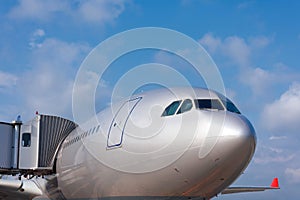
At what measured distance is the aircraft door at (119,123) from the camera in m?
13.7

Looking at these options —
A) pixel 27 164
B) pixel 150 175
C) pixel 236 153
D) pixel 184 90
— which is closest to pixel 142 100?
pixel 184 90

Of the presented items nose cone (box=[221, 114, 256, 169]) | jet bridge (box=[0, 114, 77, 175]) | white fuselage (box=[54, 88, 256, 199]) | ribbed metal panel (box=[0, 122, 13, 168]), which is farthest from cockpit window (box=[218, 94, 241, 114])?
ribbed metal panel (box=[0, 122, 13, 168])

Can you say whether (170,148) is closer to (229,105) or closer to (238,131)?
(238,131)

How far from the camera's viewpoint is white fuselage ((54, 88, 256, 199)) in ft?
37.1

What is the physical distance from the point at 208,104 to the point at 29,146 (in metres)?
12.0

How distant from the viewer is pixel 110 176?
14.4m

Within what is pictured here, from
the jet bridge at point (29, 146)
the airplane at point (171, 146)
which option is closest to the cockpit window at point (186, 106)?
the airplane at point (171, 146)

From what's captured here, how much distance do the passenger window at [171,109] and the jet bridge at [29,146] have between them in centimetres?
1064

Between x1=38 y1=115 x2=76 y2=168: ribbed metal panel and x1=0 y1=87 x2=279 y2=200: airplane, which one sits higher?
x1=38 y1=115 x2=76 y2=168: ribbed metal panel

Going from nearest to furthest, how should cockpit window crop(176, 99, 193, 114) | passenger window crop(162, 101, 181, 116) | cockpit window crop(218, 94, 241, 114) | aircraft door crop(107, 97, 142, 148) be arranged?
cockpit window crop(176, 99, 193, 114)
passenger window crop(162, 101, 181, 116)
cockpit window crop(218, 94, 241, 114)
aircraft door crop(107, 97, 142, 148)

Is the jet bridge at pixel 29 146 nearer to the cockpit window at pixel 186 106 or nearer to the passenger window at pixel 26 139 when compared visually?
the passenger window at pixel 26 139

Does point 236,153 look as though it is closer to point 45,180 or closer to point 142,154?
point 142,154

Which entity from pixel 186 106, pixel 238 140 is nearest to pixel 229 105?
pixel 186 106

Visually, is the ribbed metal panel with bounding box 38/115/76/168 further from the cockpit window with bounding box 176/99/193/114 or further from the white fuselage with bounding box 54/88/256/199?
the cockpit window with bounding box 176/99/193/114
